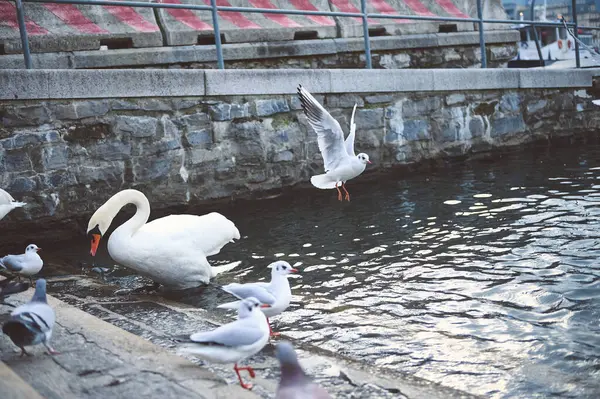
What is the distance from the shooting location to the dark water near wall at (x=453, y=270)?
14.6ft

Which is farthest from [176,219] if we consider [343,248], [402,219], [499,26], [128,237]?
[499,26]

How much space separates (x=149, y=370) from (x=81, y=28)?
8.05 metres

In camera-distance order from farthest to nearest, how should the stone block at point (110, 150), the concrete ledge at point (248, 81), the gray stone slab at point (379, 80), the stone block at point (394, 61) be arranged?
1. the stone block at point (394, 61)
2. the gray stone slab at point (379, 80)
3. the stone block at point (110, 150)
4. the concrete ledge at point (248, 81)

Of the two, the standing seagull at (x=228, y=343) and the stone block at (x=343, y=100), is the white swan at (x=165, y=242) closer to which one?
the standing seagull at (x=228, y=343)

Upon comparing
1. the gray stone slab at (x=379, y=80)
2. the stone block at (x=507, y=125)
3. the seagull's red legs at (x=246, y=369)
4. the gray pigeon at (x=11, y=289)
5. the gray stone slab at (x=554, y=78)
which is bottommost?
the seagull's red legs at (x=246, y=369)

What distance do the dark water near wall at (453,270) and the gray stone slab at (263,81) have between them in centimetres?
134

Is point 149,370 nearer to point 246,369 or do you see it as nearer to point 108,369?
point 108,369

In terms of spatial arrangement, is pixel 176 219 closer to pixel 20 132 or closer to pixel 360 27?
pixel 20 132

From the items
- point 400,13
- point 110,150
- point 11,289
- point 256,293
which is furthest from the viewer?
point 400,13

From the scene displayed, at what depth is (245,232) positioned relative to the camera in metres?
8.14

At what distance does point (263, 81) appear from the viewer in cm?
927

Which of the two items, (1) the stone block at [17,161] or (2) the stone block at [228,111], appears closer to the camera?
(1) the stone block at [17,161]

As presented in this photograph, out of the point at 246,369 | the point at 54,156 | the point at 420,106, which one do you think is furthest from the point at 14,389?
the point at 420,106

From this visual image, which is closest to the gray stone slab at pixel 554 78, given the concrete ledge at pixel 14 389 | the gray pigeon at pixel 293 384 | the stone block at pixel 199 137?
the stone block at pixel 199 137
